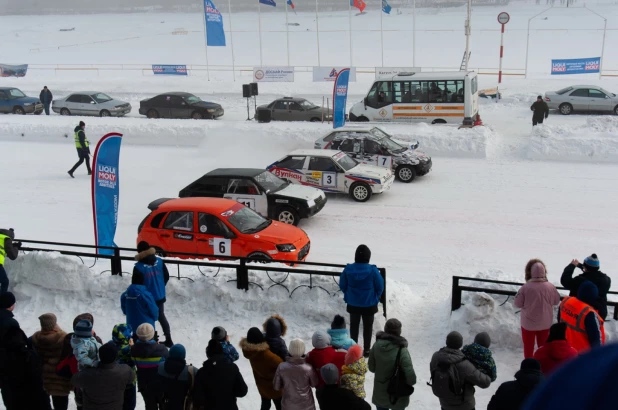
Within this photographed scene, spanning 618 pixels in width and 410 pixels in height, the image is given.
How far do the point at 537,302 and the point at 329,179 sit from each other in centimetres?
986

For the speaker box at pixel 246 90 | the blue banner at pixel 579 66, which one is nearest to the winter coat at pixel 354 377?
the speaker box at pixel 246 90

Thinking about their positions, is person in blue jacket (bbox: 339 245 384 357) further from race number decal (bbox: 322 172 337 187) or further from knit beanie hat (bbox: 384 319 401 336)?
race number decal (bbox: 322 172 337 187)

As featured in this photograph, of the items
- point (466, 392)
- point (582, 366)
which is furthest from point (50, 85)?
point (582, 366)

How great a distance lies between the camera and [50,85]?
164 feet

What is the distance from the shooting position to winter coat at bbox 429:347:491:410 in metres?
6.09

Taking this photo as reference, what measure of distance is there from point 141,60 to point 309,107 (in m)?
53.7

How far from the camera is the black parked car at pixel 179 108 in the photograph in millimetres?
31516

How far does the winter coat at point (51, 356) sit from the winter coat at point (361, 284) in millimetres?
3450

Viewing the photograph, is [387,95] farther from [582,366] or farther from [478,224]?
[582,366]

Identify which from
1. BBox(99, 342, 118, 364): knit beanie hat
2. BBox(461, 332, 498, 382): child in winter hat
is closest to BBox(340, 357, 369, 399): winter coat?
BBox(461, 332, 498, 382): child in winter hat

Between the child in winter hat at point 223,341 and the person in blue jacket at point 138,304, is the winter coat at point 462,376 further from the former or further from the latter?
the person in blue jacket at point 138,304

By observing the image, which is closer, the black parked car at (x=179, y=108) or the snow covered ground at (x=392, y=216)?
the snow covered ground at (x=392, y=216)

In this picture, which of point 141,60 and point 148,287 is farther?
point 141,60

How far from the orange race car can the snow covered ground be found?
1.50 m
